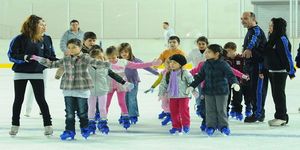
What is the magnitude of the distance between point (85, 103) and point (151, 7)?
1842cm

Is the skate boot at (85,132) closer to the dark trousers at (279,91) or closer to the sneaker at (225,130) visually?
the sneaker at (225,130)

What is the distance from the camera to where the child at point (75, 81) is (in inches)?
307

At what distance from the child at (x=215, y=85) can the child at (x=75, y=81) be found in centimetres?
125

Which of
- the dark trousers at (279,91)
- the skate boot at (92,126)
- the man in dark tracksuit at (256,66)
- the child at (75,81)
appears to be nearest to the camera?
the child at (75,81)

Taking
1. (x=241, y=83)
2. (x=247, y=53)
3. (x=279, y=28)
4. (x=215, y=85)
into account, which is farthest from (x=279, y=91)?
(x=215, y=85)

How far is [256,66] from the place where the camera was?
9.80 meters

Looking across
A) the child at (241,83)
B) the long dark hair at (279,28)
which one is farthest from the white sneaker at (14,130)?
the long dark hair at (279,28)

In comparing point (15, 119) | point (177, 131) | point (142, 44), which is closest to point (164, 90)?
point (177, 131)

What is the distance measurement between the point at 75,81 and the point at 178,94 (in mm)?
1376

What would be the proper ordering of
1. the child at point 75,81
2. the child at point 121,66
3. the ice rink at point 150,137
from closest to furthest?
the ice rink at point 150,137 < the child at point 75,81 < the child at point 121,66

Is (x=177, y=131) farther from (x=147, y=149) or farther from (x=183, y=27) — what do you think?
(x=183, y=27)

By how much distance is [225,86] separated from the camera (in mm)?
8266

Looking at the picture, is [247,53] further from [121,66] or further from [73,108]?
[73,108]

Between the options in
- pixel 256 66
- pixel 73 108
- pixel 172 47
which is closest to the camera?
pixel 73 108
